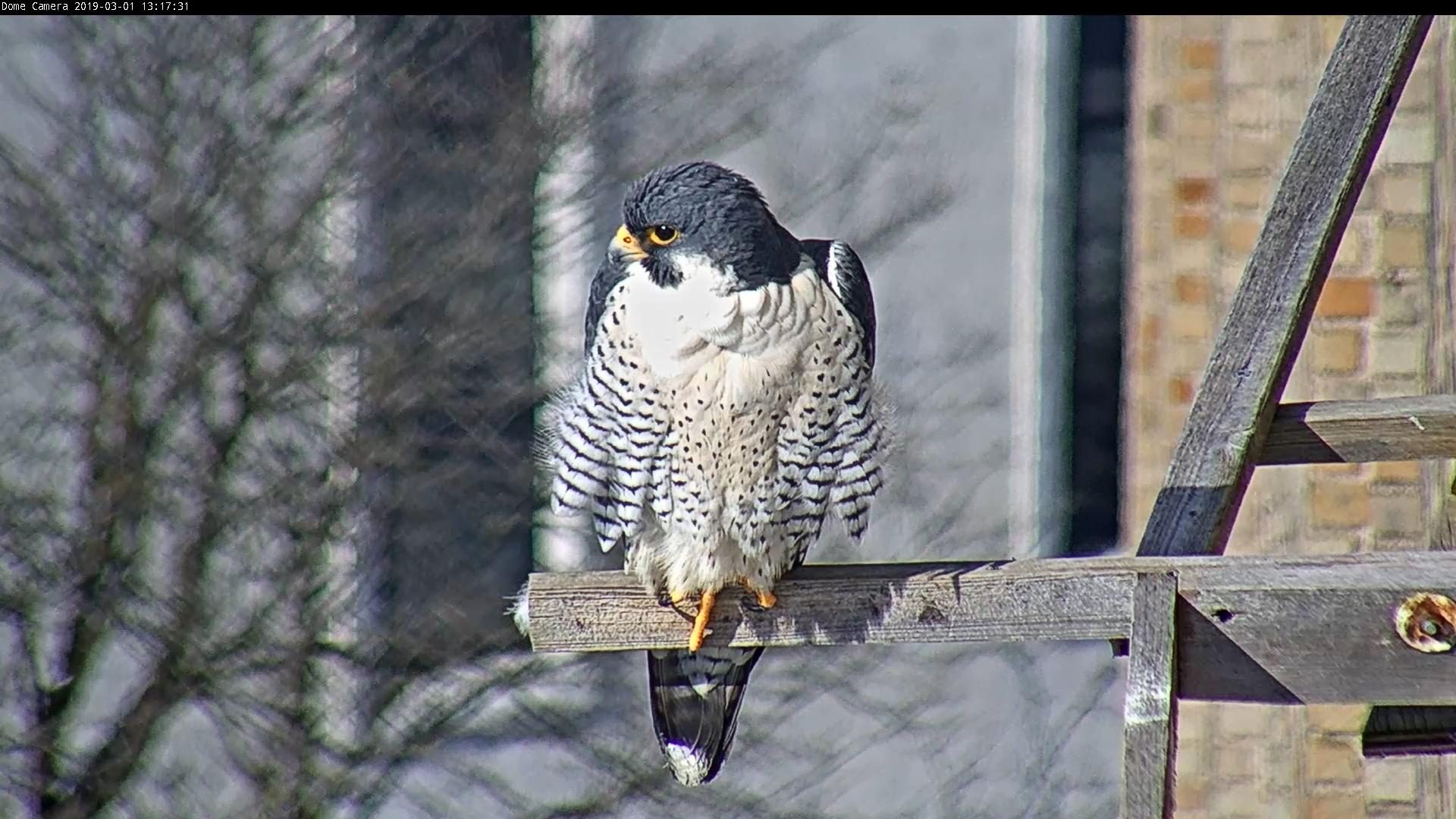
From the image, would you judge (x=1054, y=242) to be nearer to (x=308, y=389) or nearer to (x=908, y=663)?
(x=908, y=663)

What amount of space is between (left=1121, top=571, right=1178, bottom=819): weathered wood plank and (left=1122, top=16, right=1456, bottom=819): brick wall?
124 cm

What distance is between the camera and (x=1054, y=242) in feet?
14.7

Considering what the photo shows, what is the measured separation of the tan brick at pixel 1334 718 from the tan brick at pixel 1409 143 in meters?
1.13

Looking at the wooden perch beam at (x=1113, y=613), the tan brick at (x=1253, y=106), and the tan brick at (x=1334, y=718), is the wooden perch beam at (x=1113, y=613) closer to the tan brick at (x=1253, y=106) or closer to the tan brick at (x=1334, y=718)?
the tan brick at (x=1334, y=718)

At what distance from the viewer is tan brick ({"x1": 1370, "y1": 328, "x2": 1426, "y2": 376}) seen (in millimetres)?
3432

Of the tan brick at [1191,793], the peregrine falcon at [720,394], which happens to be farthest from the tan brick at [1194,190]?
the peregrine falcon at [720,394]

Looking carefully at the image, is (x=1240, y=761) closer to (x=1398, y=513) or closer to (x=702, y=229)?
(x=1398, y=513)

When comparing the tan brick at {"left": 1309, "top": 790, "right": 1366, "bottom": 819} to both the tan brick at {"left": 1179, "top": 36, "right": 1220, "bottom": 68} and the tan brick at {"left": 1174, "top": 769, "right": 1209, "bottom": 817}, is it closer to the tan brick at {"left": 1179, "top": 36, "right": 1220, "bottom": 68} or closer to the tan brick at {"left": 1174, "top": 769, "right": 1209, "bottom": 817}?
the tan brick at {"left": 1174, "top": 769, "right": 1209, "bottom": 817}

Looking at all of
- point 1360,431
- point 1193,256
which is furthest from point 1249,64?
point 1360,431

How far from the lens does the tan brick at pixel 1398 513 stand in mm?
3477

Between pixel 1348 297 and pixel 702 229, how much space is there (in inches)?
67.6

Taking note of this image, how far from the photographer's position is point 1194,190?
4062 mm

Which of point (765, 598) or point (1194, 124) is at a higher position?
point (1194, 124)

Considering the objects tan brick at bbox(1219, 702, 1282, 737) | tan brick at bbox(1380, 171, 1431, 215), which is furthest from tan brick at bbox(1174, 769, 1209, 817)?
tan brick at bbox(1380, 171, 1431, 215)
